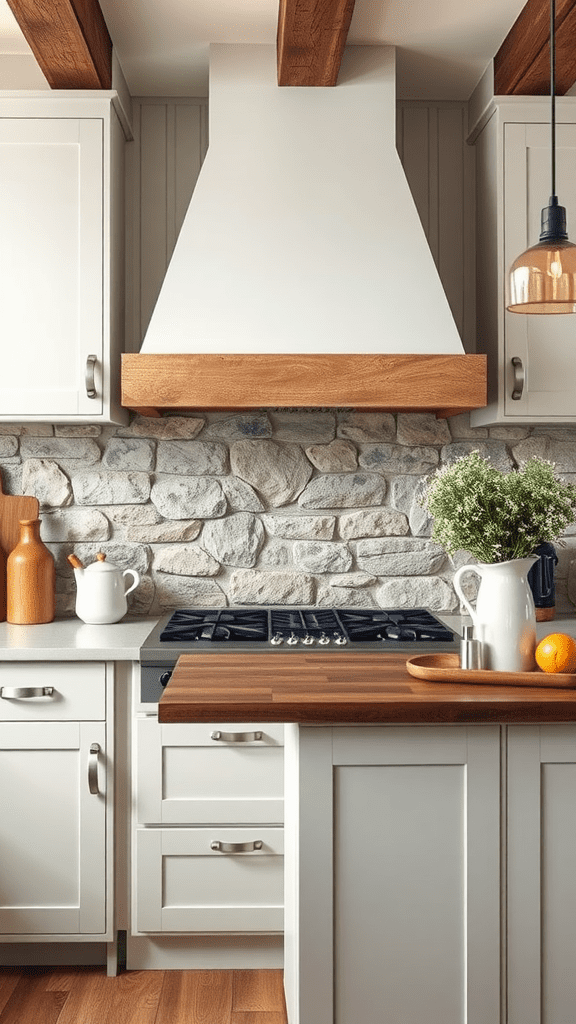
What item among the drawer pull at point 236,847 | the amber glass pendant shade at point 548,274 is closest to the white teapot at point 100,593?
the drawer pull at point 236,847

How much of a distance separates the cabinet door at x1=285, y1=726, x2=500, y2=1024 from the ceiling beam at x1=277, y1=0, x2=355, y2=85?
70.3 inches

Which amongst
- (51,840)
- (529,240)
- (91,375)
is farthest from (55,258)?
(51,840)

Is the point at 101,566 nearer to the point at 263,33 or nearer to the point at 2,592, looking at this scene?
the point at 2,592

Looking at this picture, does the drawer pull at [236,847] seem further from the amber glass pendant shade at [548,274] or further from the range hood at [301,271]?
the amber glass pendant shade at [548,274]

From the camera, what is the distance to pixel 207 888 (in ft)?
8.50

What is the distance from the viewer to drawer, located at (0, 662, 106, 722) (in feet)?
8.43

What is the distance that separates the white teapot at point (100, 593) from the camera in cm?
294

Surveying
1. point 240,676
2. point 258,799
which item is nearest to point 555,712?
point 240,676

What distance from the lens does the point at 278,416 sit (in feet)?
10.5

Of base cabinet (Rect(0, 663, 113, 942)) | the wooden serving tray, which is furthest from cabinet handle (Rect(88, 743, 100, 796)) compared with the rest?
the wooden serving tray

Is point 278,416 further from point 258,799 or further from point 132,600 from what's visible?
point 258,799

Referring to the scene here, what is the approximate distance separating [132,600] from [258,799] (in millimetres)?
920

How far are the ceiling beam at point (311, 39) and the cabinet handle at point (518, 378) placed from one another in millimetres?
1023

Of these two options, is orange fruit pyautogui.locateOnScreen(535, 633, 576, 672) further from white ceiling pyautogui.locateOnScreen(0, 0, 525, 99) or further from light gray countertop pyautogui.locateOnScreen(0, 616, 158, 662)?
white ceiling pyautogui.locateOnScreen(0, 0, 525, 99)
